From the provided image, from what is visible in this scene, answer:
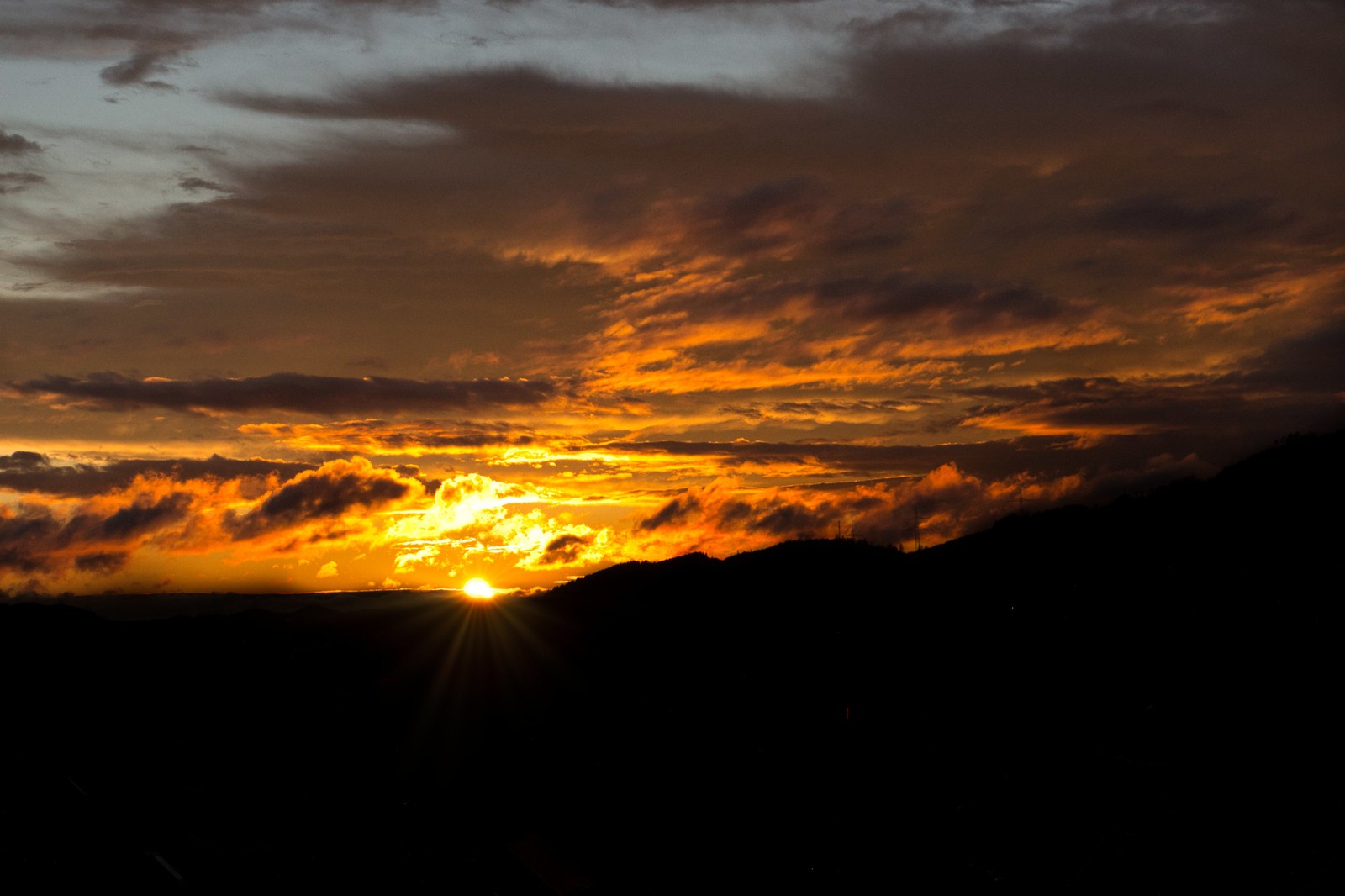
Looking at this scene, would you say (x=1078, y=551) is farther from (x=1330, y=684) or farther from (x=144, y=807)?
(x=144, y=807)

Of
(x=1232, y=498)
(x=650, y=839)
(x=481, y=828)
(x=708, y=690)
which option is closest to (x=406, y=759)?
(x=481, y=828)

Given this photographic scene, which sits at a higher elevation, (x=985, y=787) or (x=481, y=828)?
(x=985, y=787)

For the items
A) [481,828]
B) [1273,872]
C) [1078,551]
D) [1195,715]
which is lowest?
[481,828]

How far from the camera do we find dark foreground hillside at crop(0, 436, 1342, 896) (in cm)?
2144

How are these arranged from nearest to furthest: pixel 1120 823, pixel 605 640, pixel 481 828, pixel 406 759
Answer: pixel 1120 823
pixel 481 828
pixel 406 759
pixel 605 640

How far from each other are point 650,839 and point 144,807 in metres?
18.3

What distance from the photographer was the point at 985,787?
23.7 meters

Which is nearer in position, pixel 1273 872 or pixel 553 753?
pixel 1273 872

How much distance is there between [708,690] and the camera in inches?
1373

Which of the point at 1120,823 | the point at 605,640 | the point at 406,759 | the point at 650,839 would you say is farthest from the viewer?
the point at 605,640

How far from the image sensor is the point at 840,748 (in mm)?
28078

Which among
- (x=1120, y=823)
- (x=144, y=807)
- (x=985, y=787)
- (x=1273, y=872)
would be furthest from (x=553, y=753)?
(x=1273, y=872)

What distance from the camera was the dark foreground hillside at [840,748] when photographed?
2144 cm

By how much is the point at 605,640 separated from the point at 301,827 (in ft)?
68.6
